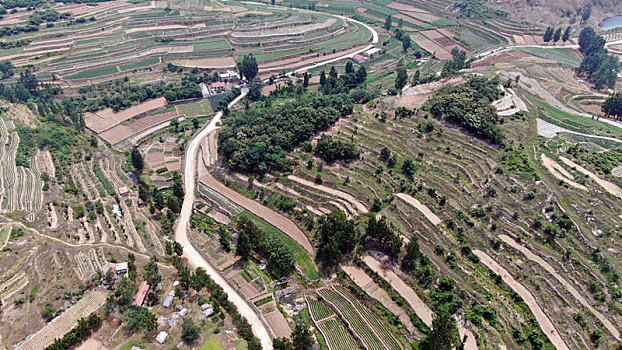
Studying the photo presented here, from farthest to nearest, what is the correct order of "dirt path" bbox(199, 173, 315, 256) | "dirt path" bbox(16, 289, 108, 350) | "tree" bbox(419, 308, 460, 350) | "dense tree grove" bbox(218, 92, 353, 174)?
"dense tree grove" bbox(218, 92, 353, 174)
"dirt path" bbox(199, 173, 315, 256)
"dirt path" bbox(16, 289, 108, 350)
"tree" bbox(419, 308, 460, 350)

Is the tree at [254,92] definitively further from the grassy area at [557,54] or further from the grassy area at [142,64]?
the grassy area at [557,54]

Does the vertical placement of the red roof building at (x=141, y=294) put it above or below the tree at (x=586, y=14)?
below

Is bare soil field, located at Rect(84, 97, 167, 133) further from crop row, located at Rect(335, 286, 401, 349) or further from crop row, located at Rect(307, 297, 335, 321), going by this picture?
crop row, located at Rect(335, 286, 401, 349)

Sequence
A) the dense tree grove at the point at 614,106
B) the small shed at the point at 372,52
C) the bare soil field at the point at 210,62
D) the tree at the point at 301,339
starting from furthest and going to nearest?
the small shed at the point at 372,52
the bare soil field at the point at 210,62
the dense tree grove at the point at 614,106
the tree at the point at 301,339

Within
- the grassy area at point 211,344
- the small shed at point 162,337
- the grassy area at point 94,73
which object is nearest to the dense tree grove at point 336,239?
the grassy area at point 211,344

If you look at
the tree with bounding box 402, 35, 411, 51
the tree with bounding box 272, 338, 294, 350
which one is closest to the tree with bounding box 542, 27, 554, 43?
the tree with bounding box 402, 35, 411, 51

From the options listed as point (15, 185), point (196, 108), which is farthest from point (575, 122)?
point (15, 185)

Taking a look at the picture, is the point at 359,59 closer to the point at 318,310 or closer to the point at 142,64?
the point at 142,64
